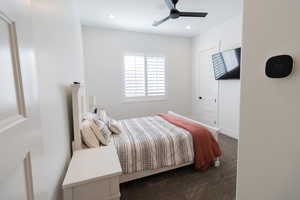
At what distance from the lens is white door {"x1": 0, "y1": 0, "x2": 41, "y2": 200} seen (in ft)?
1.33

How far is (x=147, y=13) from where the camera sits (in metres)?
3.11

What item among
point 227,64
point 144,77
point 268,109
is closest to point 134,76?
point 144,77

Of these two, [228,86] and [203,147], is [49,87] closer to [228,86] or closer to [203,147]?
[203,147]

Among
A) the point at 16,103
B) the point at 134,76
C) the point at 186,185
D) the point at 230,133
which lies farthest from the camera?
the point at 134,76

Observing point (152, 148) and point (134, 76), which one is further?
point (134, 76)

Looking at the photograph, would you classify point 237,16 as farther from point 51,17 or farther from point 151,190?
point 151,190

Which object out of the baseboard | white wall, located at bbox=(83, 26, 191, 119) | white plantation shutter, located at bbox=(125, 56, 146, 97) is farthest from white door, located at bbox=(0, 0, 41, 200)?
the baseboard

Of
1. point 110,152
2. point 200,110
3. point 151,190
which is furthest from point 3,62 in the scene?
point 200,110

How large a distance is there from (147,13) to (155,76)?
1844 millimetres

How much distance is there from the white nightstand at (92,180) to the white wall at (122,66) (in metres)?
2.85

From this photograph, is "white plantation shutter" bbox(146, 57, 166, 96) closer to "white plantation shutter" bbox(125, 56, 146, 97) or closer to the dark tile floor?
"white plantation shutter" bbox(125, 56, 146, 97)

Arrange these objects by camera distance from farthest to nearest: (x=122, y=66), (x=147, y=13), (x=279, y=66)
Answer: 1. (x=122, y=66)
2. (x=147, y=13)
3. (x=279, y=66)

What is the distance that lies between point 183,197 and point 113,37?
13.0 ft

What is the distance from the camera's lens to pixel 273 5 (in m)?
0.61
